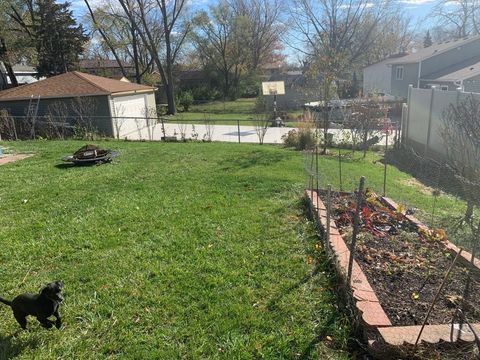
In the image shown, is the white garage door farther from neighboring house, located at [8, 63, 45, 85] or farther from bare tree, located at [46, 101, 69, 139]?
neighboring house, located at [8, 63, 45, 85]

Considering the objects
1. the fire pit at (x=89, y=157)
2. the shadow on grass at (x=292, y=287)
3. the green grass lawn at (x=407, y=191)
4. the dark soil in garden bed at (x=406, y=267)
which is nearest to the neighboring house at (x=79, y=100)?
the fire pit at (x=89, y=157)

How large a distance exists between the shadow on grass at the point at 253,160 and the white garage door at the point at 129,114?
9.43m

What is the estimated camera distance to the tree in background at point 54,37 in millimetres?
28359

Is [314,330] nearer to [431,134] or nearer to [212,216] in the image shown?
[212,216]

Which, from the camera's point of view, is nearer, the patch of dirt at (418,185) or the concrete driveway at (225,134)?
the patch of dirt at (418,185)

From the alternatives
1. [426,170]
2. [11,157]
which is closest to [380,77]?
[426,170]

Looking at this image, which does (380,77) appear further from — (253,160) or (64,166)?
(64,166)

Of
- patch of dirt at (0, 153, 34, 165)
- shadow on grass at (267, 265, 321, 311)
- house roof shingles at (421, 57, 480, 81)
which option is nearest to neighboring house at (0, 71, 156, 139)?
patch of dirt at (0, 153, 34, 165)

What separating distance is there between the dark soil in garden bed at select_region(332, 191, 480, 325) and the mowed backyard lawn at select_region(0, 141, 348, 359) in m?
0.40

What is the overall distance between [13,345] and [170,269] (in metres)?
1.35

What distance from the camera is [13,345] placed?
2529 mm

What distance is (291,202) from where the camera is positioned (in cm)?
533

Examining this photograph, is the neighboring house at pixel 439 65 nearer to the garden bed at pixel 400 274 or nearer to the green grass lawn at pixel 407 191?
the green grass lawn at pixel 407 191

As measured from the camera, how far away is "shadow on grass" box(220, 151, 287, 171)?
8.33 metres
